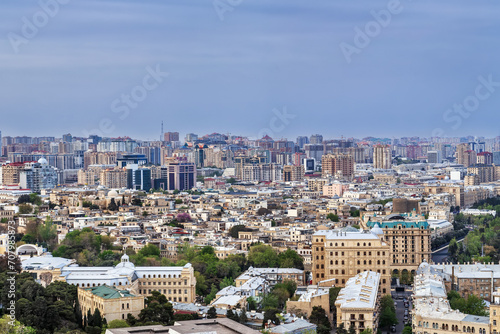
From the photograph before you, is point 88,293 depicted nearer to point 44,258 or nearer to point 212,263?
point 44,258

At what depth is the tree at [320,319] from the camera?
83.8 ft

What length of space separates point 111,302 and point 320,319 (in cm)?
553

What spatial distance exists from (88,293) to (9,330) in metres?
5.42

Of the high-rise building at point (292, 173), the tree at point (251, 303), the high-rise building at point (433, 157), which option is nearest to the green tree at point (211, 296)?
the tree at point (251, 303)

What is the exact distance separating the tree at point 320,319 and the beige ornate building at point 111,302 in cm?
465

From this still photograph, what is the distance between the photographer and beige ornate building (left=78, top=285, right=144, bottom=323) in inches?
1057

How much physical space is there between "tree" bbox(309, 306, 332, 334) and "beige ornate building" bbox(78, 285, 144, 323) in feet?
15.3

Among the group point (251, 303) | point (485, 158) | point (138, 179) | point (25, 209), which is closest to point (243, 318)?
point (251, 303)

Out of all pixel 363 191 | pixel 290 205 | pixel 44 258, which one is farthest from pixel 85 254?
pixel 363 191

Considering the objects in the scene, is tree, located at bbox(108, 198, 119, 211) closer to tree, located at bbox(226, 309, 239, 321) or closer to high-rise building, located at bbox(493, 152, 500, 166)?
tree, located at bbox(226, 309, 239, 321)

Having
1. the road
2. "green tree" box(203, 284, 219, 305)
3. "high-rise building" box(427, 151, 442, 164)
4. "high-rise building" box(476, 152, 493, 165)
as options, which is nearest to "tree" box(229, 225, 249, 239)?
the road

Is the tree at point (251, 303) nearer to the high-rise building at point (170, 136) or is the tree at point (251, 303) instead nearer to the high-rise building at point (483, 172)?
the high-rise building at point (483, 172)

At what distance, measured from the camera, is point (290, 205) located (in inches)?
2638

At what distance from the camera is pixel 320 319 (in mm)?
26578
